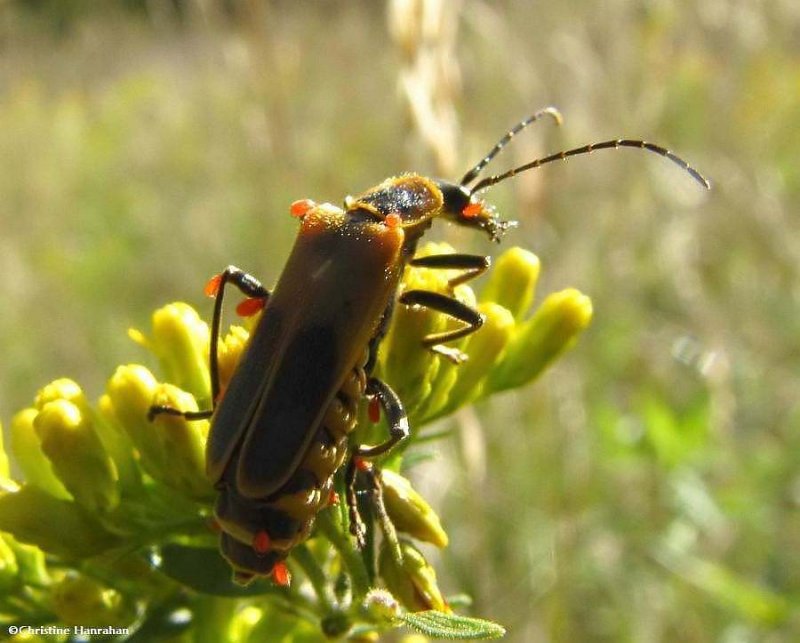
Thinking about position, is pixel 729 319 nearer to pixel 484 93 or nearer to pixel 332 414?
pixel 484 93

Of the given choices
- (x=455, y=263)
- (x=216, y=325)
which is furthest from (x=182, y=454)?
(x=455, y=263)

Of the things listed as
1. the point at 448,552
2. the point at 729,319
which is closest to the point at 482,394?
the point at 448,552

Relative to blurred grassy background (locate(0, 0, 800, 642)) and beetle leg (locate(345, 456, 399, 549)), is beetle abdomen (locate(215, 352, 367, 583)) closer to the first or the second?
beetle leg (locate(345, 456, 399, 549))

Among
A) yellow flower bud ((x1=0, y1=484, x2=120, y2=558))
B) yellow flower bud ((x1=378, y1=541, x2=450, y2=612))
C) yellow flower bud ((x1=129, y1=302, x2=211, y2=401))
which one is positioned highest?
yellow flower bud ((x1=129, y1=302, x2=211, y2=401))

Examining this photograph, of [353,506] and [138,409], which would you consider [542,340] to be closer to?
[353,506]

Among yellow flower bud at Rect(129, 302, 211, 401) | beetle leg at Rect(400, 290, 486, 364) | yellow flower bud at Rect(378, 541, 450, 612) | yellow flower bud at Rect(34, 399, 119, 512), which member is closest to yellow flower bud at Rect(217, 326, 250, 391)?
yellow flower bud at Rect(129, 302, 211, 401)

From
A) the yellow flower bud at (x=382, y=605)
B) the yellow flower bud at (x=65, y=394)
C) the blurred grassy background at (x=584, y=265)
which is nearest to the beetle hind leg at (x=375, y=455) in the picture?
the yellow flower bud at (x=382, y=605)

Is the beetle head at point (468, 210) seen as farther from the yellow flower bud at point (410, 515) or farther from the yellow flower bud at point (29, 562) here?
the yellow flower bud at point (29, 562)
